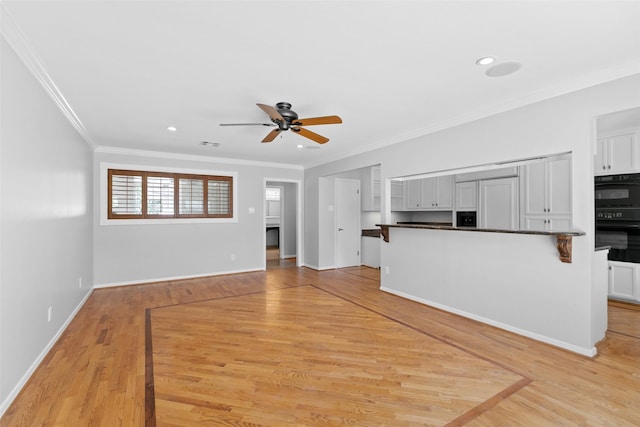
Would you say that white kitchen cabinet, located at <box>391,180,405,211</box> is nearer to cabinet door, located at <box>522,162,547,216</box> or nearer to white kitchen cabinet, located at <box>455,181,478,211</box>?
white kitchen cabinet, located at <box>455,181,478,211</box>

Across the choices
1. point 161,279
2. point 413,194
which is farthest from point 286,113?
point 161,279

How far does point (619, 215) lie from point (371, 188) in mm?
4084

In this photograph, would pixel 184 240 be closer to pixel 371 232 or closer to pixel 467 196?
pixel 371 232

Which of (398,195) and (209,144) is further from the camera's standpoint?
(398,195)

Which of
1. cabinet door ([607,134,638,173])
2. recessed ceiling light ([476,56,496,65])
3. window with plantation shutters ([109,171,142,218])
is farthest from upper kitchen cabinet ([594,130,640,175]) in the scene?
window with plantation shutters ([109,171,142,218])

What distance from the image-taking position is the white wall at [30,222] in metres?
1.96

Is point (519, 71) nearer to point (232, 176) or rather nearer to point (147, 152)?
point (232, 176)

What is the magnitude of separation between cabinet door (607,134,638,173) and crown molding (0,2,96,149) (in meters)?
6.16

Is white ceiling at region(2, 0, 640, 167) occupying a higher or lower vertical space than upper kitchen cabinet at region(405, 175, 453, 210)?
higher

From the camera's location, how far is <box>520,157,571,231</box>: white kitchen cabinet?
13.9 ft

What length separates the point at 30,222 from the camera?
7.66ft

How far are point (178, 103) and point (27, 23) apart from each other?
1.36m

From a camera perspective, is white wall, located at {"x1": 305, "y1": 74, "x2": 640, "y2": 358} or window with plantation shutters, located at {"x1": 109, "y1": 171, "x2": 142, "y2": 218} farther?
window with plantation shutters, located at {"x1": 109, "y1": 171, "x2": 142, "y2": 218}

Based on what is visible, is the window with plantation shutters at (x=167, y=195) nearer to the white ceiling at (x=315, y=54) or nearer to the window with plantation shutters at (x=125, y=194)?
the window with plantation shutters at (x=125, y=194)
